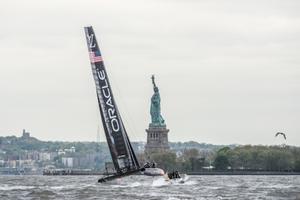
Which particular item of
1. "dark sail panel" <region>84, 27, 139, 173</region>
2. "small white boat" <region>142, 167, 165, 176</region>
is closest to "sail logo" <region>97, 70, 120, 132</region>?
"dark sail panel" <region>84, 27, 139, 173</region>

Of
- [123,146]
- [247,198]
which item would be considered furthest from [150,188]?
[247,198]

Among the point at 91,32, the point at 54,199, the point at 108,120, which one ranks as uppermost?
Answer: the point at 91,32

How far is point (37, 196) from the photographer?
3425 inches

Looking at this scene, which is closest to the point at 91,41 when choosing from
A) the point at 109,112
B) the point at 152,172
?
the point at 109,112

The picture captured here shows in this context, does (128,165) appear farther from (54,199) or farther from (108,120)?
(54,199)

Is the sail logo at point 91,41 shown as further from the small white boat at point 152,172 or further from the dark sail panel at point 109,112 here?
the small white boat at point 152,172

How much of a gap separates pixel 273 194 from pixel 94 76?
14.2 meters

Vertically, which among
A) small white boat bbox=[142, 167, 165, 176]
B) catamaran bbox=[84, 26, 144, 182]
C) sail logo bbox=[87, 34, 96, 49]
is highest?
sail logo bbox=[87, 34, 96, 49]

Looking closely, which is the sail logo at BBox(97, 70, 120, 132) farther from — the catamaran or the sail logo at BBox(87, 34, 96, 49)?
the sail logo at BBox(87, 34, 96, 49)

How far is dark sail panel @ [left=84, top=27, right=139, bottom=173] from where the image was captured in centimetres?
8981

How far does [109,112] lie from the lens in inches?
3536

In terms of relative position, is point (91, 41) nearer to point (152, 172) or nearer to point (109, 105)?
point (109, 105)

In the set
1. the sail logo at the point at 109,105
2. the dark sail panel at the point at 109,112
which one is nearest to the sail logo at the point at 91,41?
the dark sail panel at the point at 109,112

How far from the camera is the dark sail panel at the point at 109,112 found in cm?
8981
